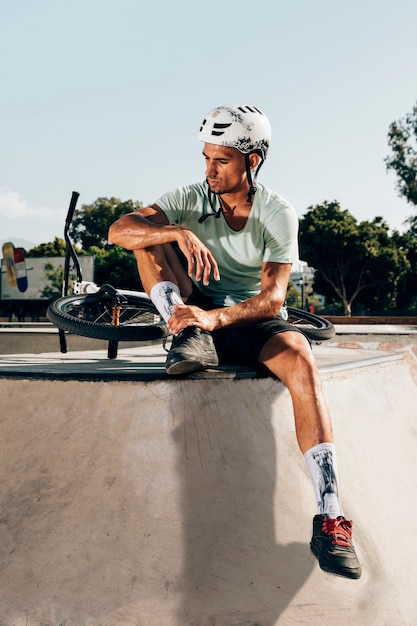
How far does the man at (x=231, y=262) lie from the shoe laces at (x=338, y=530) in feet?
1.20

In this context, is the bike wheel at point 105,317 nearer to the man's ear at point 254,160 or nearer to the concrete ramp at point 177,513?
the concrete ramp at point 177,513

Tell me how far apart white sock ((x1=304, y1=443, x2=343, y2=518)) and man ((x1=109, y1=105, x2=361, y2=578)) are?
60 millimetres

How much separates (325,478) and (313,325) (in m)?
3.83

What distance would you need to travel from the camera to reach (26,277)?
208 ft

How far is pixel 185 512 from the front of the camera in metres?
2.97

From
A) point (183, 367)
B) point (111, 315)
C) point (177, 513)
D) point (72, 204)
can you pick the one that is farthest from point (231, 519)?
point (72, 204)

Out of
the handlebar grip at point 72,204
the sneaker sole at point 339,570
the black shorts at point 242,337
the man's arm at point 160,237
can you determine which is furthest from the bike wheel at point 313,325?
the sneaker sole at point 339,570

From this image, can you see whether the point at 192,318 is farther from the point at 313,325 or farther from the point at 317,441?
the point at 313,325

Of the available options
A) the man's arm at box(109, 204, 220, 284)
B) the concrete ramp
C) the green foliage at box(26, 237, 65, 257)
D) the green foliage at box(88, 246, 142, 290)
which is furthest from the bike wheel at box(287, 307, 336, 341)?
the green foliage at box(26, 237, 65, 257)

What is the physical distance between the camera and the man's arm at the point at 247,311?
356 centimetres

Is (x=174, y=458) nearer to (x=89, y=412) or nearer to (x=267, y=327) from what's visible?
(x=89, y=412)

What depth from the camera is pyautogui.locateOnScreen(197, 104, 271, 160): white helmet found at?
3.66m

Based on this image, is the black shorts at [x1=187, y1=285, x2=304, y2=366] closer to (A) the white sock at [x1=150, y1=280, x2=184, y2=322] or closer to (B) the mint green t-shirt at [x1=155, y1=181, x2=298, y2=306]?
(B) the mint green t-shirt at [x1=155, y1=181, x2=298, y2=306]

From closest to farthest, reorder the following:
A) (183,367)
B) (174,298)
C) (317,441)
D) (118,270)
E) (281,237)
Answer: (317,441), (183,367), (281,237), (174,298), (118,270)
